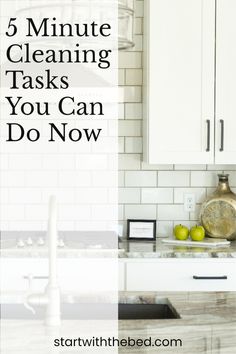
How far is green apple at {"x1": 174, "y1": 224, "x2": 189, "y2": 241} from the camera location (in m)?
4.48

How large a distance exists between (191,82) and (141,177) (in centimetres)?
73

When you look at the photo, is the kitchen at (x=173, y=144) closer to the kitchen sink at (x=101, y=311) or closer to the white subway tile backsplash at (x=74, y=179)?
the white subway tile backsplash at (x=74, y=179)

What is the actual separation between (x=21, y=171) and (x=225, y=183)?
131 centimetres

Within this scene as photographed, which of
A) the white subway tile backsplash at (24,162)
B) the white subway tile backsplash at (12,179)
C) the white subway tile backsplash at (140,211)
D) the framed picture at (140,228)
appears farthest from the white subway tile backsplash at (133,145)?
the white subway tile backsplash at (12,179)

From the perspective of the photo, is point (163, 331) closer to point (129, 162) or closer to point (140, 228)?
point (140, 228)

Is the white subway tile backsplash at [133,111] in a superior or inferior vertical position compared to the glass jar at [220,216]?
superior

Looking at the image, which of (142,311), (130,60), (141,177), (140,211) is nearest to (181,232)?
(140,211)

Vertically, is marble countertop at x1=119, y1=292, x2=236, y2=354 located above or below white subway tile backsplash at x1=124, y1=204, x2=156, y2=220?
below

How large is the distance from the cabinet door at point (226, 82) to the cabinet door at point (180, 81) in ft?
0.13

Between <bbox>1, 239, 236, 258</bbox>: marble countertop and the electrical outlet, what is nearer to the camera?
<bbox>1, 239, 236, 258</bbox>: marble countertop

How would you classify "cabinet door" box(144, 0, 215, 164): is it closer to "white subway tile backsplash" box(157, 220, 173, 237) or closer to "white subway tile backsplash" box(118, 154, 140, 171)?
"white subway tile backsplash" box(118, 154, 140, 171)

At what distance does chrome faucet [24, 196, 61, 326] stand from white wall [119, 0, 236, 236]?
8.18 feet

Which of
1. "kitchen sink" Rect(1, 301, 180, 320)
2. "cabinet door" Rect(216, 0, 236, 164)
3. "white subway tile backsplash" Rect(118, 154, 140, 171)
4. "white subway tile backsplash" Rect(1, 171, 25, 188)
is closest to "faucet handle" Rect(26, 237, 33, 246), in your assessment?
"white subway tile backsplash" Rect(1, 171, 25, 188)

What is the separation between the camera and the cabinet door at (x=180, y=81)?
4363mm
